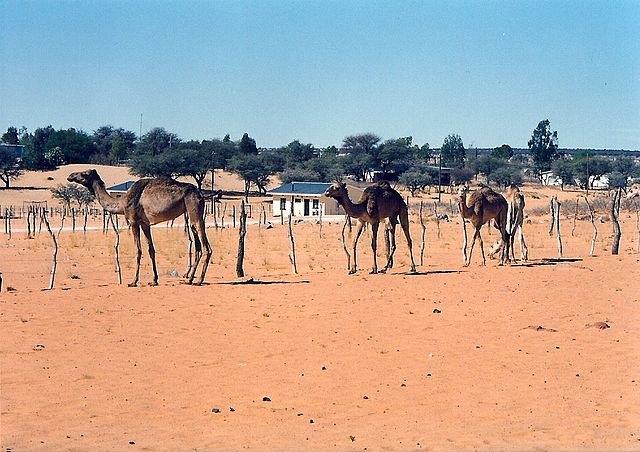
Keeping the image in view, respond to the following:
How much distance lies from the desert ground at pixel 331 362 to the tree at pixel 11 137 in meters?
122

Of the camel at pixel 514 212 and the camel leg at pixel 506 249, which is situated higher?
the camel at pixel 514 212

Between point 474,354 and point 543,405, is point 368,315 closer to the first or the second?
point 474,354

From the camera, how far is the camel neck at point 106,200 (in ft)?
67.7

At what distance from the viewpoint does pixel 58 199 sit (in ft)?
258

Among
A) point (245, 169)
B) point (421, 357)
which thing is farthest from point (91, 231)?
point (245, 169)

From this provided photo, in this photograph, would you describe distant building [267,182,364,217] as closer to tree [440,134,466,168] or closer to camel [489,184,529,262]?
camel [489,184,529,262]

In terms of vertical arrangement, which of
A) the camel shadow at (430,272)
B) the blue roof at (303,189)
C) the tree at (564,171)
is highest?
the tree at (564,171)

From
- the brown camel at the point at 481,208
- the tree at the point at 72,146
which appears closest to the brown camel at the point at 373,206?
the brown camel at the point at 481,208

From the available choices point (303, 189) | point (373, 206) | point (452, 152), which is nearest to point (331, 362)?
point (373, 206)

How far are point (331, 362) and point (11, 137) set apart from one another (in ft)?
452

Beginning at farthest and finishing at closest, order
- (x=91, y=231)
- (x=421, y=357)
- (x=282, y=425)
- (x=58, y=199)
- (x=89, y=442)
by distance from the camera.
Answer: (x=58, y=199), (x=91, y=231), (x=421, y=357), (x=282, y=425), (x=89, y=442)

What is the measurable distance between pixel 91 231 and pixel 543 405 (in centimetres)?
3849

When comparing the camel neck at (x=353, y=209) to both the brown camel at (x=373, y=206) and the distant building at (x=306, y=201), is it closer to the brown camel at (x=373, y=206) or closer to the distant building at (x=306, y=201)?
the brown camel at (x=373, y=206)

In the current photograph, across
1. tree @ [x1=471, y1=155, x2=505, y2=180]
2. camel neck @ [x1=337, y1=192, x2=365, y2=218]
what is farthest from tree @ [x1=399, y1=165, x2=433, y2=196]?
camel neck @ [x1=337, y1=192, x2=365, y2=218]
